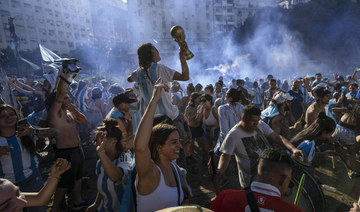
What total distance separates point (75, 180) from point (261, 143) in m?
3.26

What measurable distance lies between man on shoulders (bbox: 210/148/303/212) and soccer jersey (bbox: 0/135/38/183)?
2616 mm

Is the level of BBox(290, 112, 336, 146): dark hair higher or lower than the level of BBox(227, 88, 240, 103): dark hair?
lower

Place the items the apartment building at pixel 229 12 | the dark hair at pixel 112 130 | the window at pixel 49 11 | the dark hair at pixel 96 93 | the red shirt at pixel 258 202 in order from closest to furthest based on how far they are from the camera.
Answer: the red shirt at pixel 258 202 → the dark hair at pixel 112 130 → the dark hair at pixel 96 93 → the window at pixel 49 11 → the apartment building at pixel 229 12

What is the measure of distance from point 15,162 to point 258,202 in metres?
3.02

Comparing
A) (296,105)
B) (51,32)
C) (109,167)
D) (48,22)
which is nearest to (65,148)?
(109,167)

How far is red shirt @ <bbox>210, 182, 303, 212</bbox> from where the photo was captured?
1.62 meters

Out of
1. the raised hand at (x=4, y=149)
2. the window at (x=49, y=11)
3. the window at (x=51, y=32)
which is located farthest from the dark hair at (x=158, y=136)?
the window at (x=49, y=11)

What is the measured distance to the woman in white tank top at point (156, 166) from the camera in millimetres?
1659

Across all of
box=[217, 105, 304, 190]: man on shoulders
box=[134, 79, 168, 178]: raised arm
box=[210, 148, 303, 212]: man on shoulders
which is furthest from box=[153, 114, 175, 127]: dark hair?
box=[217, 105, 304, 190]: man on shoulders

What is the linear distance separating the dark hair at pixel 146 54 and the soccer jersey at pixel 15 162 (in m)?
2.01

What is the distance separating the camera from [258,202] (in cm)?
166

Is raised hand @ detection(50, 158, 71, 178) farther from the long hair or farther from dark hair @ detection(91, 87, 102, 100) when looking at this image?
dark hair @ detection(91, 87, 102, 100)

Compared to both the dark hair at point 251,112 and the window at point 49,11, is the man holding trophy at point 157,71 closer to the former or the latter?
the dark hair at point 251,112

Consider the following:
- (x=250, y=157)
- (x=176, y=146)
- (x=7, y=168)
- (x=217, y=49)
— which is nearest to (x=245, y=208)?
(x=176, y=146)
